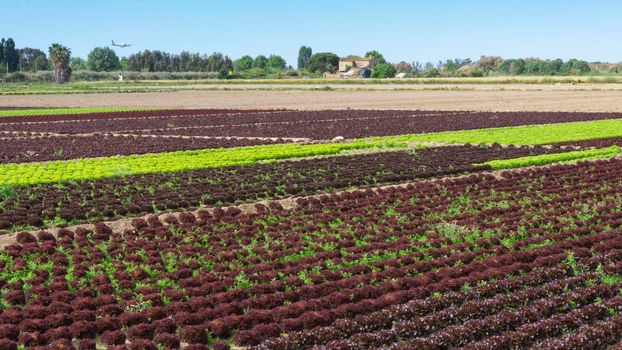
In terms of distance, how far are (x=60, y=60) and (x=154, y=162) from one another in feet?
465

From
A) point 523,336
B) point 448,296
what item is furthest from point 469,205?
point 523,336

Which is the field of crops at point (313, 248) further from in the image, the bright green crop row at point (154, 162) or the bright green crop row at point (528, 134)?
the bright green crop row at point (528, 134)

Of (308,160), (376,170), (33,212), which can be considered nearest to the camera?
(33,212)

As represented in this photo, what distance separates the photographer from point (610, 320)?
10.9 m

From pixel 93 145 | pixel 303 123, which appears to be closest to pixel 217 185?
pixel 93 145

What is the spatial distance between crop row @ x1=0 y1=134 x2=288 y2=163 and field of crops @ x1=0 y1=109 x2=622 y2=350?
41 cm

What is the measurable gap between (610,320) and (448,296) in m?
2.43

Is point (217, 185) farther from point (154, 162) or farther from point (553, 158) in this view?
point (553, 158)

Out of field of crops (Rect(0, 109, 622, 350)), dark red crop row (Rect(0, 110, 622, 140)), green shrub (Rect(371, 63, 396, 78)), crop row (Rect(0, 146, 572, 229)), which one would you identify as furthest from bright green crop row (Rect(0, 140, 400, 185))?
green shrub (Rect(371, 63, 396, 78))

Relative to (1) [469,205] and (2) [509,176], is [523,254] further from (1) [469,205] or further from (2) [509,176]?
(2) [509,176]

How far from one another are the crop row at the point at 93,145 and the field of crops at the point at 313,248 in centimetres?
41

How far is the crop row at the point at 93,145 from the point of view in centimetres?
3181

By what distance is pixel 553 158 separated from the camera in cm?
2858

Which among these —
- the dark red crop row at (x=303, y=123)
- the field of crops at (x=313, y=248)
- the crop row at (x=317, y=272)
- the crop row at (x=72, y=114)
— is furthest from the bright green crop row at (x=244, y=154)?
the crop row at (x=72, y=114)
